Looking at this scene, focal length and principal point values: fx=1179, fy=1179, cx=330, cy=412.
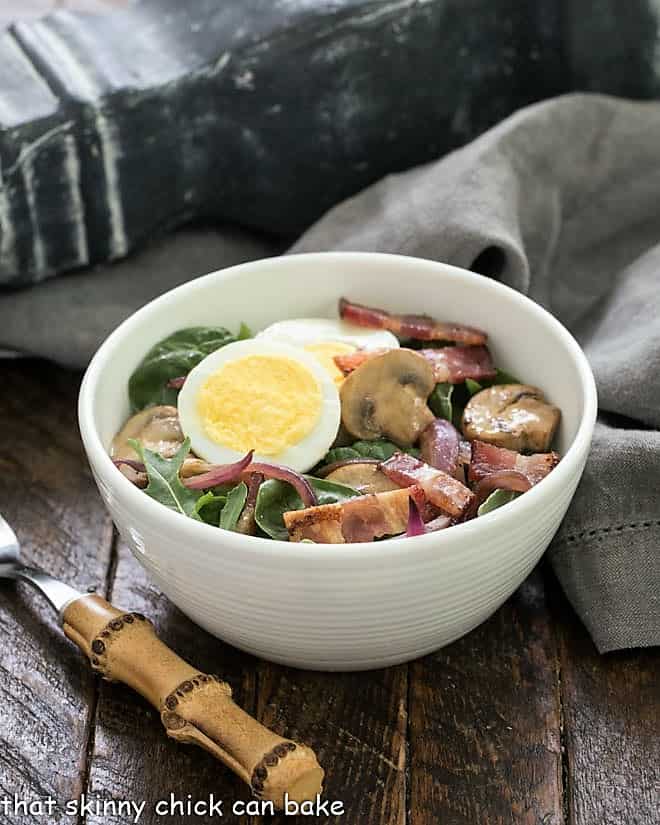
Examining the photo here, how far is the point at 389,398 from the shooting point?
186 centimetres

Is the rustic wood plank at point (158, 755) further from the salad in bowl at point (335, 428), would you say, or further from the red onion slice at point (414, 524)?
the red onion slice at point (414, 524)

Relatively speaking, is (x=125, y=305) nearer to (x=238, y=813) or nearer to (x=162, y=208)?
(x=162, y=208)

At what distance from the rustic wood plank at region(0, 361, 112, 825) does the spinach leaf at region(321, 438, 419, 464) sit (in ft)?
1.42

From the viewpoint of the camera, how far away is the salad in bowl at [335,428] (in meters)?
1.67

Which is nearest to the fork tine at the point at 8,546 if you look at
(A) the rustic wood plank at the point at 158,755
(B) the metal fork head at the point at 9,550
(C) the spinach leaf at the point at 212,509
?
(B) the metal fork head at the point at 9,550

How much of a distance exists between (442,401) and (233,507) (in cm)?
46

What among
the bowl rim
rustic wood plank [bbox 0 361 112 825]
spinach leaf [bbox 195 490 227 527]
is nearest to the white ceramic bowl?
the bowl rim

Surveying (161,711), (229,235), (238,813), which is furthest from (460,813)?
(229,235)

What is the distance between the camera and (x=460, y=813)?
154 cm

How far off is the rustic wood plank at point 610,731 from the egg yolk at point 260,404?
519 millimetres

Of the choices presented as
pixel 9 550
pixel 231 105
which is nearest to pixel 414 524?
pixel 9 550

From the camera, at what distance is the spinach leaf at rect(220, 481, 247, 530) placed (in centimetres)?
164

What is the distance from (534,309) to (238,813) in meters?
0.92

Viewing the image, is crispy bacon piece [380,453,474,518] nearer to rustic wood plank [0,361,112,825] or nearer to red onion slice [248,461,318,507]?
red onion slice [248,461,318,507]
